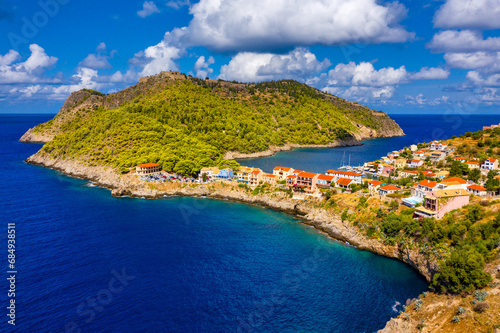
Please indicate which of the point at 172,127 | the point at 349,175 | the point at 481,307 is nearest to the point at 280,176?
the point at 349,175

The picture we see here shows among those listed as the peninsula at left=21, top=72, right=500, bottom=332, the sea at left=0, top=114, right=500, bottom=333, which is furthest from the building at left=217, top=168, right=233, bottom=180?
the sea at left=0, top=114, right=500, bottom=333

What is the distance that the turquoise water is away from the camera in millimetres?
30984

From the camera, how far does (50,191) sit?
75062mm

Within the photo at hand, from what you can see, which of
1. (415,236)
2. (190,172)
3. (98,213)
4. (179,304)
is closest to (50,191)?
(98,213)

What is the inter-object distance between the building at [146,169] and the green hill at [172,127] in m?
2.48

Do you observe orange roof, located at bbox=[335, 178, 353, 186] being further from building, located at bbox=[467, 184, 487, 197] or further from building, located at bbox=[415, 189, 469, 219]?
building, located at bbox=[467, 184, 487, 197]

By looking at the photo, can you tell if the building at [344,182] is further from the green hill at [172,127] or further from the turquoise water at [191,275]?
the green hill at [172,127]

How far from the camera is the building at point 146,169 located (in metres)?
82.5

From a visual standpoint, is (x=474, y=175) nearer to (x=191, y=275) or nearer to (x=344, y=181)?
(x=344, y=181)

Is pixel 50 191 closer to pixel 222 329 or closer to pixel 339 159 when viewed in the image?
pixel 222 329

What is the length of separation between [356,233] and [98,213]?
49.1 meters

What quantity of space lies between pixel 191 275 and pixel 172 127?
93333 millimetres

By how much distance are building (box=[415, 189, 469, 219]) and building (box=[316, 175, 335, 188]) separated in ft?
74.3

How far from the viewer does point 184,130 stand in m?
124
